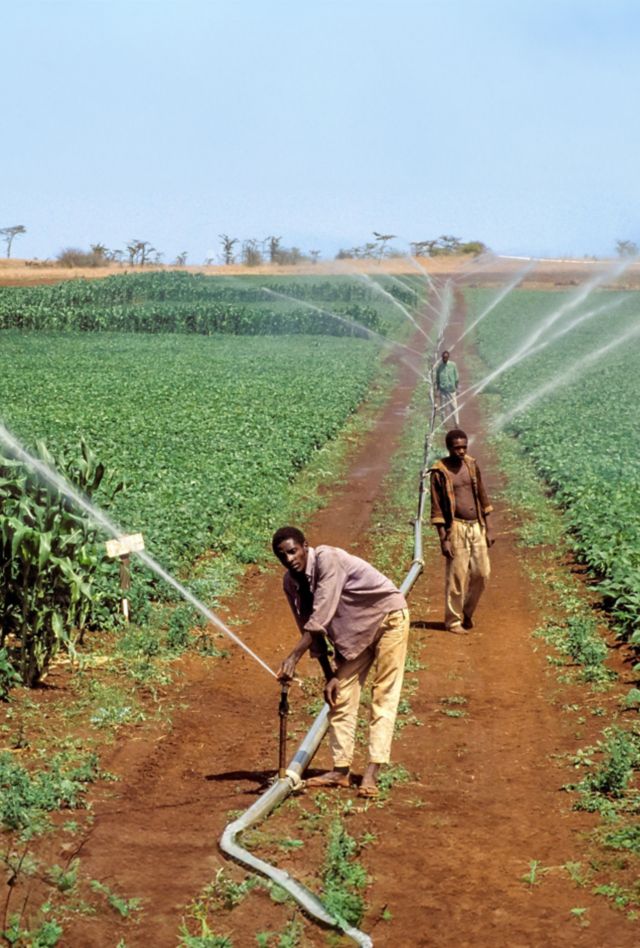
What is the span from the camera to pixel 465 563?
41.5 ft

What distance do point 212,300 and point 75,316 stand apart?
11219 millimetres

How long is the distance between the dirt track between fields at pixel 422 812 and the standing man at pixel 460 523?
54cm

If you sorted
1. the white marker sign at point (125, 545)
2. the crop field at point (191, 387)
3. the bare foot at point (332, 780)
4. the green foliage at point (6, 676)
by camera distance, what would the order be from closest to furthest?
the bare foot at point (332, 780) < the green foliage at point (6, 676) < the white marker sign at point (125, 545) < the crop field at point (191, 387)

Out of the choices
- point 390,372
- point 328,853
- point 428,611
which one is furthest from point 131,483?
point 390,372

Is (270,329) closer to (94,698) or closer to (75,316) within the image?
(75,316)

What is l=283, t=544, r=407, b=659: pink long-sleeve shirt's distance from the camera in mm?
7805

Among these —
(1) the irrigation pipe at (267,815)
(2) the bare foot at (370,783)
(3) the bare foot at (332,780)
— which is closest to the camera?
(1) the irrigation pipe at (267,815)

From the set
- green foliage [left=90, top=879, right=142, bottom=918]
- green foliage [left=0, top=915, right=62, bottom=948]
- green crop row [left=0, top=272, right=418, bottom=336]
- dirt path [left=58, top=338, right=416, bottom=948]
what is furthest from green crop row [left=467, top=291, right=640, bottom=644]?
green crop row [left=0, top=272, right=418, bottom=336]

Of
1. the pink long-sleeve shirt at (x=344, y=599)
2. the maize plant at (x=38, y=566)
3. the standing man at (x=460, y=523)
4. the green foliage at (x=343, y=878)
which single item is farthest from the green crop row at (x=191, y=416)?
the green foliage at (x=343, y=878)

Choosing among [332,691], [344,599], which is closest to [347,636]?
[344,599]

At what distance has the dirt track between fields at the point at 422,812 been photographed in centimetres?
638

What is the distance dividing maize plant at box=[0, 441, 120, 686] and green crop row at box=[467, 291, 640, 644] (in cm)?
476

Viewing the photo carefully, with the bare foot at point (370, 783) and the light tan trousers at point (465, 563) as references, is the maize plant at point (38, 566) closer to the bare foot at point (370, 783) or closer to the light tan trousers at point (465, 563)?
the bare foot at point (370, 783)

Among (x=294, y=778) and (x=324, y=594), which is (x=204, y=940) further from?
(x=324, y=594)
